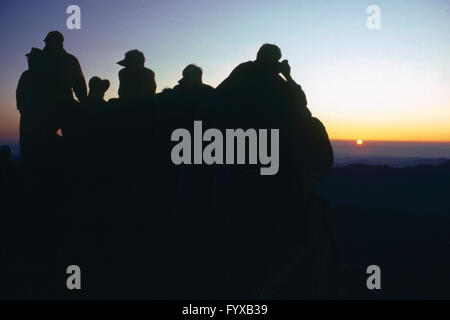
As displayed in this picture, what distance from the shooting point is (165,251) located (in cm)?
1084

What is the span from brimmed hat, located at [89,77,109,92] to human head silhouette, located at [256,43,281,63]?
6.08 m

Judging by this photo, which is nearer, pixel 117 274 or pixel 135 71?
pixel 117 274

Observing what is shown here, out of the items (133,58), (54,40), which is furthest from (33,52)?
(133,58)

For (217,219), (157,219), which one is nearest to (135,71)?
(157,219)

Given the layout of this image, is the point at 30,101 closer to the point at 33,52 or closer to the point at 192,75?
the point at 33,52

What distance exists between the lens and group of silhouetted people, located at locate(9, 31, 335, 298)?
412 inches

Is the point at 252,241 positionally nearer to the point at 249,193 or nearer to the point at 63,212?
the point at 249,193

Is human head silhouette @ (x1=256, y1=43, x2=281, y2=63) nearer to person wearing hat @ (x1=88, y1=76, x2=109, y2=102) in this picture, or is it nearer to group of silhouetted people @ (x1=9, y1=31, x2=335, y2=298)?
group of silhouetted people @ (x1=9, y1=31, x2=335, y2=298)

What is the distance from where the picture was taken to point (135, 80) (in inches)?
514

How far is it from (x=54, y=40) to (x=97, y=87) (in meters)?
2.07

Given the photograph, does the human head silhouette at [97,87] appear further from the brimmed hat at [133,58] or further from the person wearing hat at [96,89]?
the brimmed hat at [133,58]

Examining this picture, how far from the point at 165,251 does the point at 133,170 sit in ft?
9.89
